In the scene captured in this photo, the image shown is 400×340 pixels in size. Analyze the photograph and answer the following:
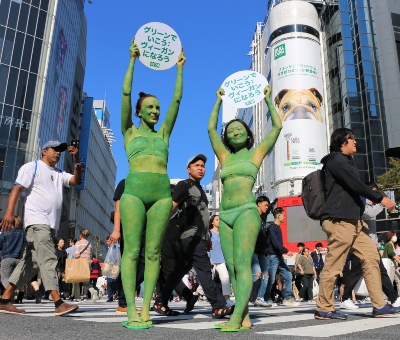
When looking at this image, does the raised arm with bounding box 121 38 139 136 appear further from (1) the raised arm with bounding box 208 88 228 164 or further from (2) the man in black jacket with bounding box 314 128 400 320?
(2) the man in black jacket with bounding box 314 128 400 320

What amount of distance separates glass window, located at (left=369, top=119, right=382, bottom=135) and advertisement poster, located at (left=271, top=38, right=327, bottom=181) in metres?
4.57

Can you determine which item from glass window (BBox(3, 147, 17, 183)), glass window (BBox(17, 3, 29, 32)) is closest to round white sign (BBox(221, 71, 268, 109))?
glass window (BBox(3, 147, 17, 183))

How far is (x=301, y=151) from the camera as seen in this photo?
44625 millimetres

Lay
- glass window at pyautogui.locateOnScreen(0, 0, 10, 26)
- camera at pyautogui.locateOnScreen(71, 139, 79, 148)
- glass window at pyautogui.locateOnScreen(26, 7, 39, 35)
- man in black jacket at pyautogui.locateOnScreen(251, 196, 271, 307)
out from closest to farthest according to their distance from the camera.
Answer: camera at pyautogui.locateOnScreen(71, 139, 79, 148)
man in black jacket at pyautogui.locateOnScreen(251, 196, 271, 307)
glass window at pyautogui.locateOnScreen(0, 0, 10, 26)
glass window at pyautogui.locateOnScreen(26, 7, 39, 35)

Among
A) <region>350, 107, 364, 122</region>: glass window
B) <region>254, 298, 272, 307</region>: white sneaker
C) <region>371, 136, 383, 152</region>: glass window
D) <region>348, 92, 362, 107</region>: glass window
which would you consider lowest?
<region>254, 298, 272, 307</region>: white sneaker

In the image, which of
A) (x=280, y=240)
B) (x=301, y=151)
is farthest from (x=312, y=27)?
(x=280, y=240)

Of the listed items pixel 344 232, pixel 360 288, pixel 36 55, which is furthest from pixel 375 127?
pixel 344 232

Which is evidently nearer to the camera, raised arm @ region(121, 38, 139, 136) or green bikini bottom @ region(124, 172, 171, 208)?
green bikini bottom @ region(124, 172, 171, 208)

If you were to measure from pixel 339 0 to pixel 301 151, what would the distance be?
20.0 metres

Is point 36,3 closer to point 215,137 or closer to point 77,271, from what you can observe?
point 77,271

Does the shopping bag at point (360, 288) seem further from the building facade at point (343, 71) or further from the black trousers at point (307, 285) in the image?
the building facade at point (343, 71)

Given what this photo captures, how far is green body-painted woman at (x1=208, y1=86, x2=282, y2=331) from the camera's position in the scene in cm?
349

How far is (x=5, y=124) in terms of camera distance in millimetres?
34625

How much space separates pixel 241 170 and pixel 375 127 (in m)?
44.8
